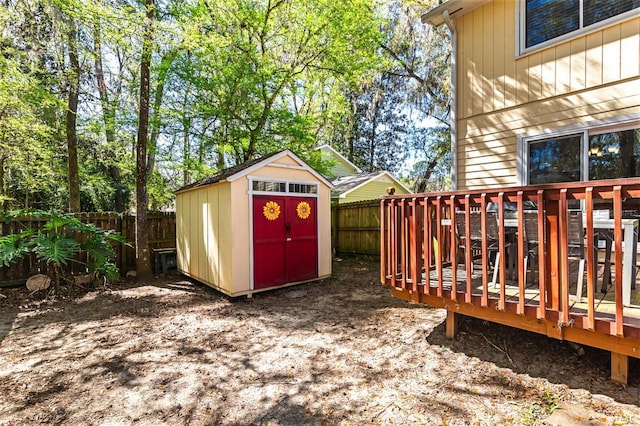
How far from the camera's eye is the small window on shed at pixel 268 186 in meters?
5.82

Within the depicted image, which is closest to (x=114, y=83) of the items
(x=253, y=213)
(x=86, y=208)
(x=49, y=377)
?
(x=86, y=208)

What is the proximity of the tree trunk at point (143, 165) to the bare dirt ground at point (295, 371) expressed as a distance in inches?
91.3

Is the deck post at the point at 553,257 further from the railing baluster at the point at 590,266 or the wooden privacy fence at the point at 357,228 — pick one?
the wooden privacy fence at the point at 357,228

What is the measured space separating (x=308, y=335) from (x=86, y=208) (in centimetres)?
1508

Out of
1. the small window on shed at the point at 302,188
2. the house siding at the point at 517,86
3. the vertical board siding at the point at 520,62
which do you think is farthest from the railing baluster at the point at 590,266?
the small window on shed at the point at 302,188

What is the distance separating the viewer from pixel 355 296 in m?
5.69

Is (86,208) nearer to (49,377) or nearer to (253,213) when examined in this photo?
(253,213)

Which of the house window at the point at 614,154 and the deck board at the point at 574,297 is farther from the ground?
the house window at the point at 614,154

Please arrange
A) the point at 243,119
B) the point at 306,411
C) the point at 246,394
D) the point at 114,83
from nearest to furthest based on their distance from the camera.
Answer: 1. the point at 306,411
2. the point at 246,394
3. the point at 243,119
4. the point at 114,83

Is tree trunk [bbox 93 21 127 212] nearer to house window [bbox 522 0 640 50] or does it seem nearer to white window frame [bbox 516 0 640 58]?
white window frame [bbox 516 0 640 58]

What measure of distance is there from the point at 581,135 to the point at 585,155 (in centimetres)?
29

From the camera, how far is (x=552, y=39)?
4426mm

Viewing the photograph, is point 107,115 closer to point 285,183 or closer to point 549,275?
point 285,183

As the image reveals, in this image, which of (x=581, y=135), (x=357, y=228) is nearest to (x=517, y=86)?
(x=581, y=135)
